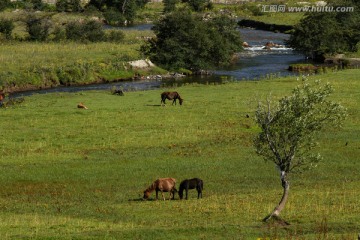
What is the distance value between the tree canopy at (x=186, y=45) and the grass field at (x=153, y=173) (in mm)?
29057

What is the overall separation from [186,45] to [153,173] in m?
56.6

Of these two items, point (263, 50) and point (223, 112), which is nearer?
point (223, 112)

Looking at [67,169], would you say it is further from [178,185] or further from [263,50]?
[263,50]

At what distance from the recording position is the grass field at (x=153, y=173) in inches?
1008

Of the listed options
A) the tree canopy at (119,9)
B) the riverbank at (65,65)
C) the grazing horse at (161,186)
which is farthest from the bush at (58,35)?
the grazing horse at (161,186)

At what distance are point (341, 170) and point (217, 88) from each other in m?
34.9

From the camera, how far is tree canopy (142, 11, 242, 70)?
9338 cm

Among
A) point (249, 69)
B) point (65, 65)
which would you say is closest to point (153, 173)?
point (65, 65)

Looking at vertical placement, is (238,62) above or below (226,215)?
below

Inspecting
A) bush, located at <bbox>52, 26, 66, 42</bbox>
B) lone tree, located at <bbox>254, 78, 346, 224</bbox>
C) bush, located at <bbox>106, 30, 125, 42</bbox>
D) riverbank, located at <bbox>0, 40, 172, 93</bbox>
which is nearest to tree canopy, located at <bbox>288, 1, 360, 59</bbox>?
riverbank, located at <bbox>0, 40, 172, 93</bbox>

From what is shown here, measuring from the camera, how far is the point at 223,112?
56.0 m

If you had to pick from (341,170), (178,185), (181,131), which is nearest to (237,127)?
(181,131)

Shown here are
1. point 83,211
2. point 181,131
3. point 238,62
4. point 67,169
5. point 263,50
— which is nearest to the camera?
point 83,211

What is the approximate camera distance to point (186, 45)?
9362 cm
